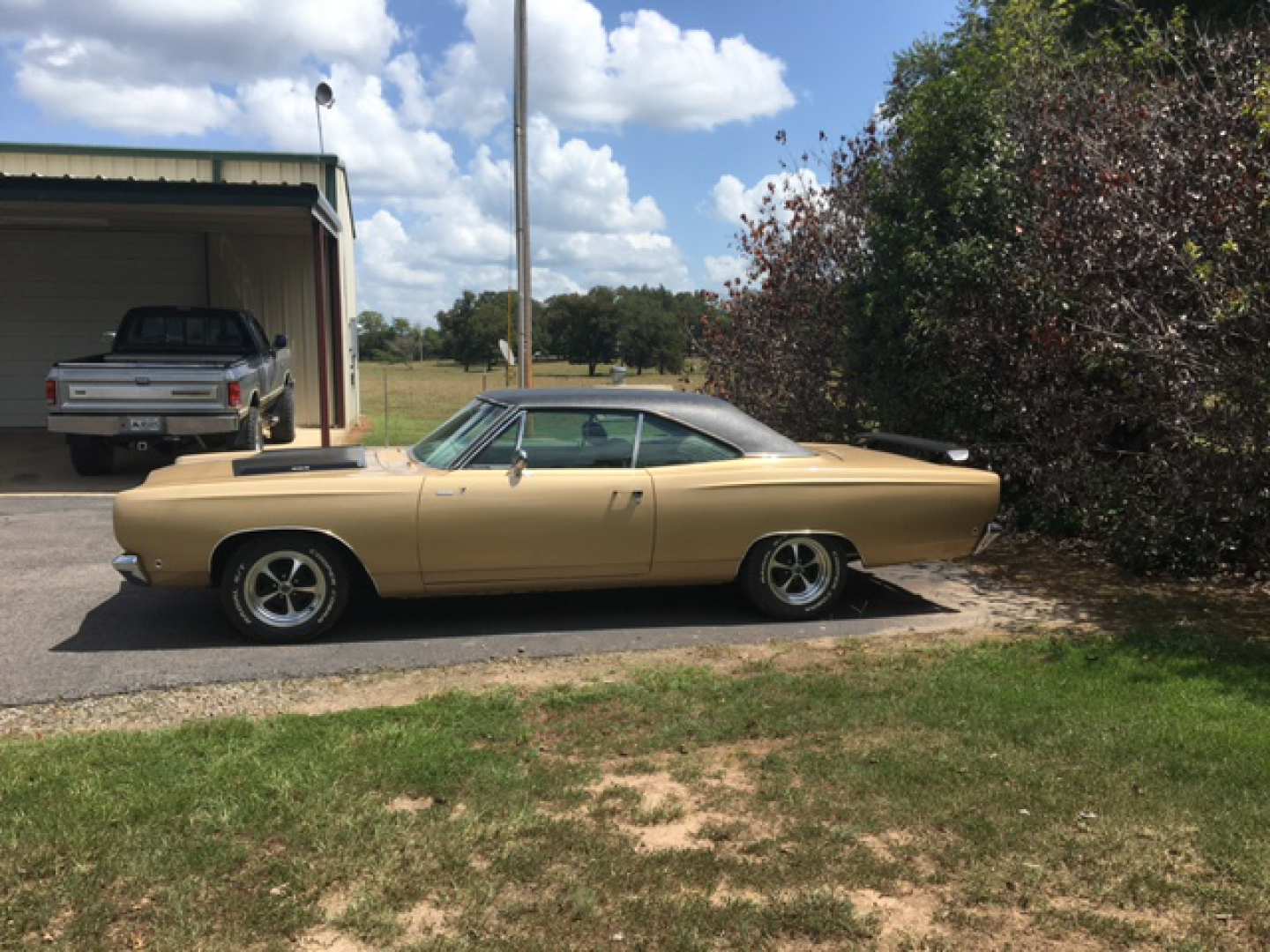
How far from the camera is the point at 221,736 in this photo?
13.1 ft

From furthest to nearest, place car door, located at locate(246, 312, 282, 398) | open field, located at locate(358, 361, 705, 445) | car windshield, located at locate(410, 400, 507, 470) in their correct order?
open field, located at locate(358, 361, 705, 445) → car door, located at locate(246, 312, 282, 398) → car windshield, located at locate(410, 400, 507, 470)

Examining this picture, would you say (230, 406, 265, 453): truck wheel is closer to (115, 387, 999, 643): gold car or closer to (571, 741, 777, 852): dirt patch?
(115, 387, 999, 643): gold car

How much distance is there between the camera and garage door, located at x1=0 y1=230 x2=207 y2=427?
1557 cm

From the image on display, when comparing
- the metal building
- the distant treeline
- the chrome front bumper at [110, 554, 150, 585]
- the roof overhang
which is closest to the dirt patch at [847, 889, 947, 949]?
the chrome front bumper at [110, 554, 150, 585]

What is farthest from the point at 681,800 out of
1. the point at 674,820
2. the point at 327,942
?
the point at 327,942

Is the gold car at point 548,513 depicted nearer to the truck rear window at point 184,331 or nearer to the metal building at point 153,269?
the truck rear window at point 184,331

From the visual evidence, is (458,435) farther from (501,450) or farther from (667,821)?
(667,821)

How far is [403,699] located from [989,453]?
536cm

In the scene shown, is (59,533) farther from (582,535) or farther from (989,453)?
(989,453)

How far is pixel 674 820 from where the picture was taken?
11.0ft

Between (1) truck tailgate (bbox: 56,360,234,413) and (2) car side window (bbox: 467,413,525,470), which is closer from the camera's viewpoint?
(2) car side window (bbox: 467,413,525,470)

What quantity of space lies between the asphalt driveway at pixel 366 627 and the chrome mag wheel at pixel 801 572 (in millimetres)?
181

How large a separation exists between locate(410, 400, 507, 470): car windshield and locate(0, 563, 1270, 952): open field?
4.79ft

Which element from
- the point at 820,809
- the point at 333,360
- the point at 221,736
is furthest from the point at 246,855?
the point at 333,360
